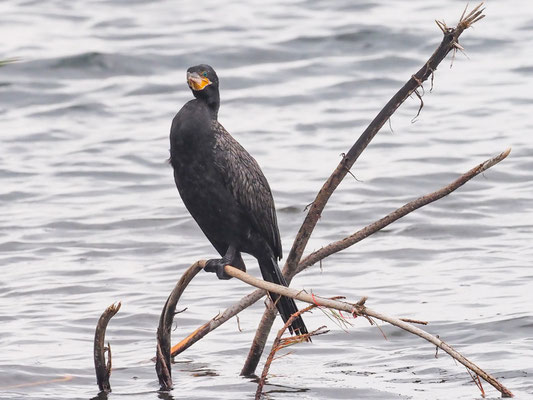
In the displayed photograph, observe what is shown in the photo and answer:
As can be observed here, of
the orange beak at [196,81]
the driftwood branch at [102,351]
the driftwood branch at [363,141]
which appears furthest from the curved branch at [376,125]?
the orange beak at [196,81]

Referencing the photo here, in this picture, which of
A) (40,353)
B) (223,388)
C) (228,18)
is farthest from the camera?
(228,18)

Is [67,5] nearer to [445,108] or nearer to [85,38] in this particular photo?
[85,38]

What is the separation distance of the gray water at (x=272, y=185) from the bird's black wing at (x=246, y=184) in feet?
3.02

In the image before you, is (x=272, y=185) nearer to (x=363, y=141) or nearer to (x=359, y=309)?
(x=363, y=141)

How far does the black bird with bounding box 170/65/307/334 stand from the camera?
586 cm

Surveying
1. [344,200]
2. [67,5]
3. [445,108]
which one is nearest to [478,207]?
[344,200]

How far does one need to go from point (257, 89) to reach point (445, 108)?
2640mm

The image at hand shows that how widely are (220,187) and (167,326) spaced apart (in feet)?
2.57

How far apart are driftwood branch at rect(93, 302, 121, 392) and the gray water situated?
130 millimetres

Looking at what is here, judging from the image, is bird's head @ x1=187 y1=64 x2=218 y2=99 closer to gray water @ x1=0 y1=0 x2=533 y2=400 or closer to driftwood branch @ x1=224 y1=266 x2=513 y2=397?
driftwood branch @ x1=224 y1=266 x2=513 y2=397

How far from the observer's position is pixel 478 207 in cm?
1089

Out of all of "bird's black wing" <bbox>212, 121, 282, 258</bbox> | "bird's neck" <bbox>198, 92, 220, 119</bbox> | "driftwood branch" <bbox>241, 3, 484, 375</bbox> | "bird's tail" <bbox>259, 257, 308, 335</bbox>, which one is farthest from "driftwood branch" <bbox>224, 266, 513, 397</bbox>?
"bird's neck" <bbox>198, 92, 220, 119</bbox>

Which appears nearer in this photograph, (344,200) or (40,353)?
(40,353)

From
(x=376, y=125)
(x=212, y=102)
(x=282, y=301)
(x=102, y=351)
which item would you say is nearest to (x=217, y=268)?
(x=282, y=301)
